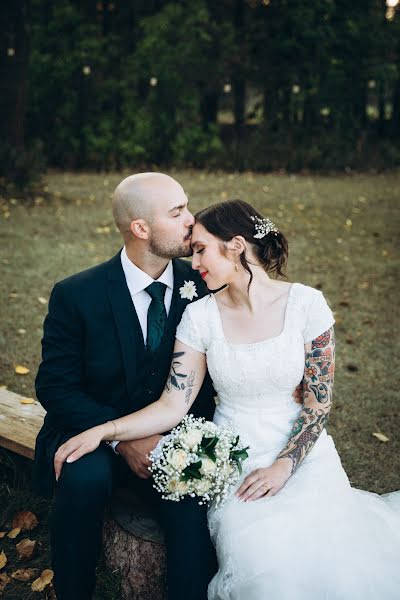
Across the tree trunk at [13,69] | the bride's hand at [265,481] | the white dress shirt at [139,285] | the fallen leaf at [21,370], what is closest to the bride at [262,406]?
the bride's hand at [265,481]

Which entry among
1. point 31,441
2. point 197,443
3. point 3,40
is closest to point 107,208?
point 3,40

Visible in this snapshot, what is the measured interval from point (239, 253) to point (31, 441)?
5.06 ft

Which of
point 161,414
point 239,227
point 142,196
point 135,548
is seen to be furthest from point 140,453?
point 142,196

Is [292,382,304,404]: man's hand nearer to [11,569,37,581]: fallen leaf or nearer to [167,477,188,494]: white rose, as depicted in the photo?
[167,477,188,494]: white rose

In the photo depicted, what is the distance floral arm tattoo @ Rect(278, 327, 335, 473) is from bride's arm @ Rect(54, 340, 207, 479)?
1.65 ft

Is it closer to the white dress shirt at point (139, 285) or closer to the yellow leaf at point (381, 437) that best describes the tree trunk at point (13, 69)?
the yellow leaf at point (381, 437)

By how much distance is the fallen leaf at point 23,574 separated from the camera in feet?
11.3

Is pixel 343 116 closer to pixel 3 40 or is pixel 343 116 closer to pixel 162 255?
pixel 3 40

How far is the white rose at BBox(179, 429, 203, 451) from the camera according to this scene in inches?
113

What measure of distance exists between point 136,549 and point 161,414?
60cm

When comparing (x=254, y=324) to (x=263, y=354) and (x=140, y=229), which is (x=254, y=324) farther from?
(x=140, y=229)

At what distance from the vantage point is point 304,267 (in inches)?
347

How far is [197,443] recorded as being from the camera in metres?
2.88

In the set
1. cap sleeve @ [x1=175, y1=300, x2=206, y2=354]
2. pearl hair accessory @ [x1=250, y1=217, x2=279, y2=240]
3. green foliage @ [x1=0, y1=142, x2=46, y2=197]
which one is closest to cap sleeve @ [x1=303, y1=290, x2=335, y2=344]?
pearl hair accessory @ [x1=250, y1=217, x2=279, y2=240]
